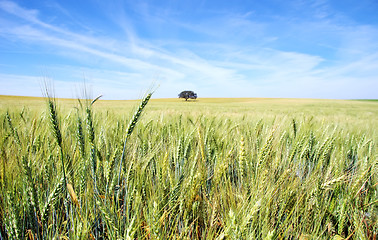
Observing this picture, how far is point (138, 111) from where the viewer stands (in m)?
0.94

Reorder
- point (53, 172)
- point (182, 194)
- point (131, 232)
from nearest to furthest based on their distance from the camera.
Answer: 1. point (131, 232)
2. point (182, 194)
3. point (53, 172)

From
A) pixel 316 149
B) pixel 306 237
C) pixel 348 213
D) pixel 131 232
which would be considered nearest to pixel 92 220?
pixel 131 232

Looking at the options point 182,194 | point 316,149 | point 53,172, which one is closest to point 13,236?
point 53,172

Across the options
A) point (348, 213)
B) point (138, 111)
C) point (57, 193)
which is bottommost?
point (348, 213)

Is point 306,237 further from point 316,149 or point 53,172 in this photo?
point 53,172

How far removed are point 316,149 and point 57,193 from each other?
1.80m

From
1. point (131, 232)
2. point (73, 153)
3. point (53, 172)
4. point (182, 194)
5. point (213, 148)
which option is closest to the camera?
point (131, 232)

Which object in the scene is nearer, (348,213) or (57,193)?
(57,193)

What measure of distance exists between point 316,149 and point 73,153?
1.82 m

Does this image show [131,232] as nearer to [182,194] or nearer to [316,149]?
[182,194]

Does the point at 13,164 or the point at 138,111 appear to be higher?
the point at 138,111

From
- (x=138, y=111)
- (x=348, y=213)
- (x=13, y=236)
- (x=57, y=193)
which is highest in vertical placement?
(x=138, y=111)

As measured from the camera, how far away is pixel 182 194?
2.98ft

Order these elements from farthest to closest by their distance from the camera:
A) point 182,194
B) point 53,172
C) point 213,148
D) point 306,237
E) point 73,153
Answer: point 213,148, point 73,153, point 53,172, point 182,194, point 306,237
